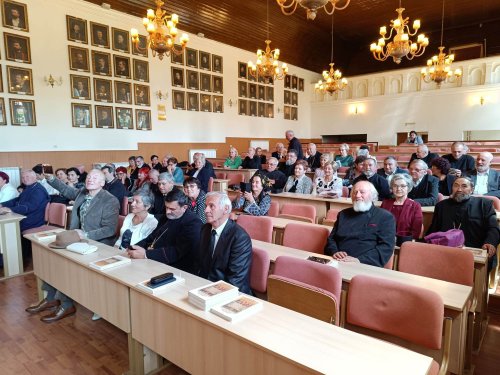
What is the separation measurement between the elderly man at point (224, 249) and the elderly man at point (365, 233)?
892 millimetres

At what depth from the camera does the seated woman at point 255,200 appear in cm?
468

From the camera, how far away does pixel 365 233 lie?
312 cm

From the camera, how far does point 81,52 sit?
9.72m

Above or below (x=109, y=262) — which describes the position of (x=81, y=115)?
above

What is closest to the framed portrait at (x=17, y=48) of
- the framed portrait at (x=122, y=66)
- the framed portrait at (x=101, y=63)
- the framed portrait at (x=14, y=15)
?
the framed portrait at (x=14, y=15)

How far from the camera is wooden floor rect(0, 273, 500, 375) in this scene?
2.75 m

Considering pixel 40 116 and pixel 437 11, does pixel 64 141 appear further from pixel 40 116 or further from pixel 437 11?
pixel 437 11

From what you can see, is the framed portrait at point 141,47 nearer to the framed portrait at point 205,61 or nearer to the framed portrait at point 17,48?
the framed portrait at point 205,61

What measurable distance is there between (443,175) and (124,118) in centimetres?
902

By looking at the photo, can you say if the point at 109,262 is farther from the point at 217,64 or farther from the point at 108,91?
the point at 217,64

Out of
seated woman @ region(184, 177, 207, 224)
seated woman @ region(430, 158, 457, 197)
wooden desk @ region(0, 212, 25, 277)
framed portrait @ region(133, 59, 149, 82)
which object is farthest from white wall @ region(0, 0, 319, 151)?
seated woman @ region(430, 158, 457, 197)

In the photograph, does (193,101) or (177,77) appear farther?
(193,101)

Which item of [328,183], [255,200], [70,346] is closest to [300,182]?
[328,183]

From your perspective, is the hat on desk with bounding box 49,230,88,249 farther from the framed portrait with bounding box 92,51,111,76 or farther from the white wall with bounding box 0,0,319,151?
the framed portrait with bounding box 92,51,111,76
